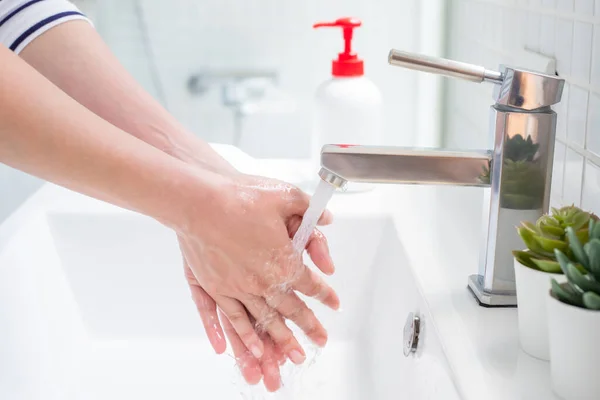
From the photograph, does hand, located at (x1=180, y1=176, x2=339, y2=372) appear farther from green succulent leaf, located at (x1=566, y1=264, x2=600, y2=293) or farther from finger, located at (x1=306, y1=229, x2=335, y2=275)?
green succulent leaf, located at (x1=566, y1=264, x2=600, y2=293)

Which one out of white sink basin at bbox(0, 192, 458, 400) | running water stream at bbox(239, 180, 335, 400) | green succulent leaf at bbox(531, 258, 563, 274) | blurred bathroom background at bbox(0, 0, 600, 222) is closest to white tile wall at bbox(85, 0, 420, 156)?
blurred bathroom background at bbox(0, 0, 600, 222)

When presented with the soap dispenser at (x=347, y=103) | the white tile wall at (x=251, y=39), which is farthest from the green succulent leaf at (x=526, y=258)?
the white tile wall at (x=251, y=39)

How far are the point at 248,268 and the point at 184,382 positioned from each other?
0.26 metres

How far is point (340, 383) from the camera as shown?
787 mm

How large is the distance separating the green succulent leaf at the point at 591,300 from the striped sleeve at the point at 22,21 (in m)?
0.58

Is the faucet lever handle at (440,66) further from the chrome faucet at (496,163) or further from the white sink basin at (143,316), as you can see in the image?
the white sink basin at (143,316)

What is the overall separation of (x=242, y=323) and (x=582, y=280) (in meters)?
0.32

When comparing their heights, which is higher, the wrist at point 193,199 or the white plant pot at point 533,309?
the wrist at point 193,199

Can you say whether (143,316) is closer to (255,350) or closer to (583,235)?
(255,350)

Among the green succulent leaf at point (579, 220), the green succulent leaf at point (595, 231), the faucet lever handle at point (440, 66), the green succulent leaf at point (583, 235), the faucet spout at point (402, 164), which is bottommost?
the green succulent leaf at point (583, 235)

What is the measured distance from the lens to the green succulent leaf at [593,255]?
0.41 metres

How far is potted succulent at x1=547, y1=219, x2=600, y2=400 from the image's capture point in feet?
1.38

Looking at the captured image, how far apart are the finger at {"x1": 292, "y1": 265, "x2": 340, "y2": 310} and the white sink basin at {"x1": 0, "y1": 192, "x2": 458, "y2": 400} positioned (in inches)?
3.0

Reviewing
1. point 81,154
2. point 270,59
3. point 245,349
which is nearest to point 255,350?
point 245,349
